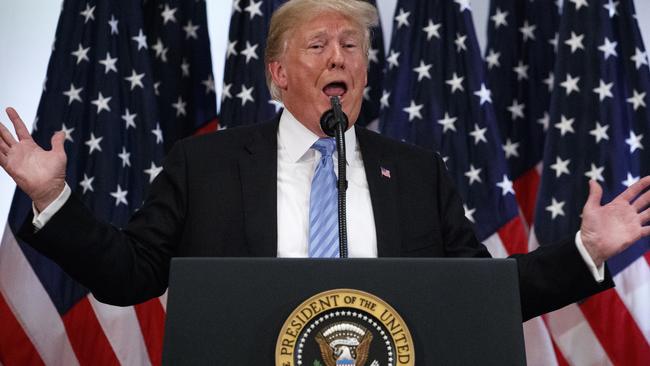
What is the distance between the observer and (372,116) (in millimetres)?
3988

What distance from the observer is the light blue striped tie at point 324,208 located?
202 centimetres

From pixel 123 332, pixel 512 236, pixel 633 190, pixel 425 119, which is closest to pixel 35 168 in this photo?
pixel 633 190

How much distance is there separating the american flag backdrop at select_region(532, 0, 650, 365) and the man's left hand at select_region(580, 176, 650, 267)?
1.84 metres

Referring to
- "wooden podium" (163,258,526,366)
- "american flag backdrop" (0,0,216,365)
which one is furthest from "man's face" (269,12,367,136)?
"american flag backdrop" (0,0,216,365)

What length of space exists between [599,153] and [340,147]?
7.75 feet

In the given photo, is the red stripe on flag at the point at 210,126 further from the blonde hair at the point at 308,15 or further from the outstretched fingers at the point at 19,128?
the outstretched fingers at the point at 19,128

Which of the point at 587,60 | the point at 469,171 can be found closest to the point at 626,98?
the point at 587,60

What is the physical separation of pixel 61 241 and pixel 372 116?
7.98ft

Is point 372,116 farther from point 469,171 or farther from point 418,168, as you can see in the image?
point 418,168

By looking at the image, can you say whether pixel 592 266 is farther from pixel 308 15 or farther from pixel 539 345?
pixel 539 345

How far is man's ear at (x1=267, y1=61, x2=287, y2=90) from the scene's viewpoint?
2.52 metres

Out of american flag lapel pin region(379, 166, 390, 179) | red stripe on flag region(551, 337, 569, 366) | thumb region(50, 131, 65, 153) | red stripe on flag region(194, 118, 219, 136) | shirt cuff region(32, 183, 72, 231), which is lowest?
red stripe on flag region(551, 337, 569, 366)

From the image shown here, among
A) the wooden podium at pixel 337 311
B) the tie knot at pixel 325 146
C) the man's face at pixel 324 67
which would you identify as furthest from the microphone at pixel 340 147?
the man's face at pixel 324 67

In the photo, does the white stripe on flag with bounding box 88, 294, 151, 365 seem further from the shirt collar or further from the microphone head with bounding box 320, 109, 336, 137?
the microphone head with bounding box 320, 109, 336, 137
